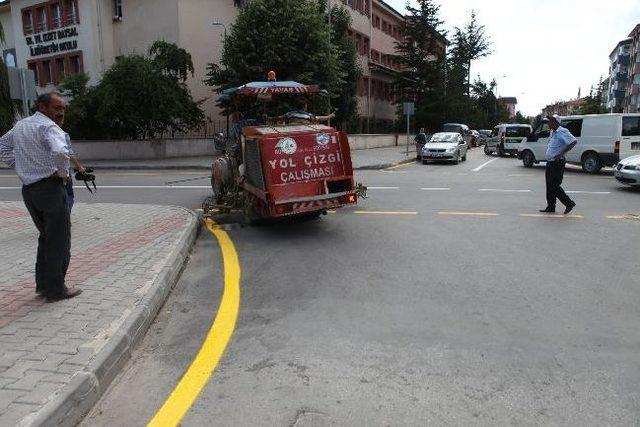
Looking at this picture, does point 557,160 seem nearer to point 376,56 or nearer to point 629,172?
point 629,172

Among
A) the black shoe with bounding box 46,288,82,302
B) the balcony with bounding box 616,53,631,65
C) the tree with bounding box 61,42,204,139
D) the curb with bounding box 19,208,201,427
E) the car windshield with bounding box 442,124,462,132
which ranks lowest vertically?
the curb with bounding box 19,208,201,427

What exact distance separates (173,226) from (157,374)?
Result: 5.02 meters

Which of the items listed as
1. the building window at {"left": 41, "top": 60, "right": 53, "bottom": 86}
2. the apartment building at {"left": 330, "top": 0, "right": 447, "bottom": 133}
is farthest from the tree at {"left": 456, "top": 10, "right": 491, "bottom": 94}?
the building window at {"left": 41, "top": 60, "right": 53, "bottom": 86}

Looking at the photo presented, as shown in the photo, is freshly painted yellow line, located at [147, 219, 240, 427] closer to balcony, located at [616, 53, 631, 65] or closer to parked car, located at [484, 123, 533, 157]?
parked car, located at [484, 123, 533, 157]

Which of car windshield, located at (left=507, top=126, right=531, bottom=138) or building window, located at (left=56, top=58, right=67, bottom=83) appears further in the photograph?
building window, located at (left=56, top=58, right=67, bottom=83)

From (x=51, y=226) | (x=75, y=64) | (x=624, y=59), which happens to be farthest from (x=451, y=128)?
(x=624, y=59)

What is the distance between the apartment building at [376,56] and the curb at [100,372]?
4108 cm

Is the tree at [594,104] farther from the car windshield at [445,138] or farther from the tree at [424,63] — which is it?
the car windshield at [445,138]

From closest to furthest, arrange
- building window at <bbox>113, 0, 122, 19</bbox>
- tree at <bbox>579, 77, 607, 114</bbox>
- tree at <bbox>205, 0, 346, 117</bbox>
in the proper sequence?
tree at <bbox>205, 0, 346, 117</bbox>
building window at <bbox>113, 0, 122, 19</bbox>
tree at <bbox>579, 77, 607, 114</bbox>

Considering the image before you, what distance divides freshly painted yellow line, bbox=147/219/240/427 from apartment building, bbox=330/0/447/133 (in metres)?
40.3

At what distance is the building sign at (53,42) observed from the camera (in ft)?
115

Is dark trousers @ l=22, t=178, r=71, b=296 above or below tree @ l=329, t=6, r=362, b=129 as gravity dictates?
below

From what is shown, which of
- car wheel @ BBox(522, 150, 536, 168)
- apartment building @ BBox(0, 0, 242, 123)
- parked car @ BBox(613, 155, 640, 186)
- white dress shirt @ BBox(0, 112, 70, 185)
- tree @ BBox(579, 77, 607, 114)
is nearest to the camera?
white dress shirt @ BBox(0, 112, 70, 185)

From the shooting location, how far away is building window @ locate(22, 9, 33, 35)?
3783 centimetres
